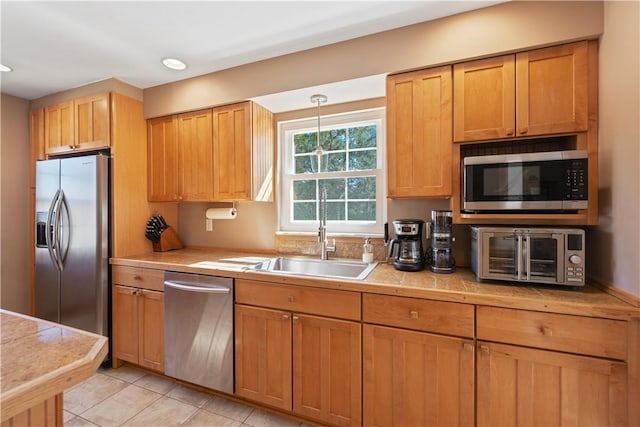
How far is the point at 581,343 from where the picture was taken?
1210mm

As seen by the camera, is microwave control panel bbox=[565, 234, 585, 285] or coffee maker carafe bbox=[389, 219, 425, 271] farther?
coffee maker carafe bbox=[389, 219, 425, 271]

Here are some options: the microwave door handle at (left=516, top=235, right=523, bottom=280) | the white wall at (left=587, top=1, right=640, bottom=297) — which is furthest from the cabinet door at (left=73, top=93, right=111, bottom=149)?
the white wall at (left=587, top=1, right=640, bottom=297)

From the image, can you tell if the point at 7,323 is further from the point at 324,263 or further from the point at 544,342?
the point at 544,342

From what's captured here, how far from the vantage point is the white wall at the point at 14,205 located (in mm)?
2723

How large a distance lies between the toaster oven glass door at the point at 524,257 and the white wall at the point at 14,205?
13.5 feet

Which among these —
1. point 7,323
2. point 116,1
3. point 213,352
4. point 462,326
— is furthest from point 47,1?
point 462,326

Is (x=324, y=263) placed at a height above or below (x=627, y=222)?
below

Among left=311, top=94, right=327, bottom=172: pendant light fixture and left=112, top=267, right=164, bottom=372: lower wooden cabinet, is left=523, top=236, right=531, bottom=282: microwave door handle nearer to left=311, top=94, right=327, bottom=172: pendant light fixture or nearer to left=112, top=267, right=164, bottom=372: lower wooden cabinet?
left=311, top=94, right=327, bottom=172: pendant light fixture

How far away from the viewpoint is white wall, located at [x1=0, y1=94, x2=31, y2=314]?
8.93 ft

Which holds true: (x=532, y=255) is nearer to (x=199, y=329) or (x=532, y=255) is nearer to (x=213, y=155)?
(x=199, y=329)

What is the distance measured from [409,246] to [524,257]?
0.61 m

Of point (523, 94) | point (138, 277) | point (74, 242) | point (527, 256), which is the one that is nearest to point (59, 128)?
point (74, 242)

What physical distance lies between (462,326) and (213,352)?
156 centimetres

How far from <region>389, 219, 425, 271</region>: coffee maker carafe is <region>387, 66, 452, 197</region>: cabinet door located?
Answer: 0.65ft
